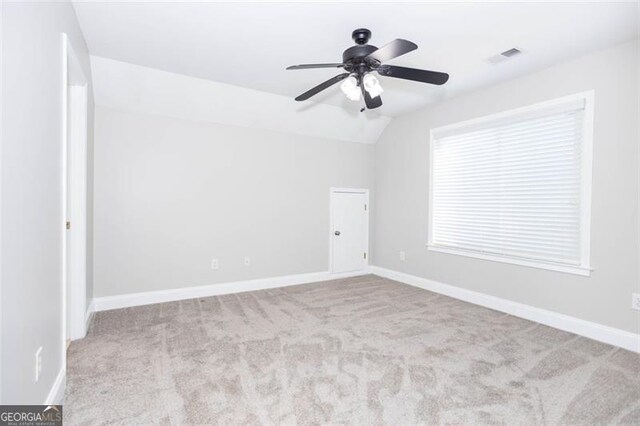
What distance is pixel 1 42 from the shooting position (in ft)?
4.10

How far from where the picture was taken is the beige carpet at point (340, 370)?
196 centimetres

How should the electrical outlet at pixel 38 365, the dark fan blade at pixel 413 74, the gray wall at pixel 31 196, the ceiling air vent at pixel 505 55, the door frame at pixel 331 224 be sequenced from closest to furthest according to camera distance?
the gray wall at pixel 31 196 < the electrical outlet at pixel 38 365 < the dark fan blade at pixel 413 74 < the ceiling air vent at pixel 505 55 < the door frame at pixel 331 224

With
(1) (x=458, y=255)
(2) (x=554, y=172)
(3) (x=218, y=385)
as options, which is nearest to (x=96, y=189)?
(3) (x=218, y=385)

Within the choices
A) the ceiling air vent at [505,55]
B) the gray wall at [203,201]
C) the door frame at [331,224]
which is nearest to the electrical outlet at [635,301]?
the ceiling air vent at [505,55]

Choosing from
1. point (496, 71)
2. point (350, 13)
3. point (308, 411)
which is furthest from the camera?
point (496, 71)

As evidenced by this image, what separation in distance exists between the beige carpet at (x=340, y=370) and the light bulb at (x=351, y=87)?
2201 mm

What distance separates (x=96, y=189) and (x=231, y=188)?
62.8 inches

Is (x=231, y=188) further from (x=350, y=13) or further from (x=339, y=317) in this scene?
(x=350, y=13)

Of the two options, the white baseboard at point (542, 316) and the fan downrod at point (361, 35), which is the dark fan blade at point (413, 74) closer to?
the fan downrod at point (361, 35)

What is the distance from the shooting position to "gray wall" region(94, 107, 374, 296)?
3.84 m

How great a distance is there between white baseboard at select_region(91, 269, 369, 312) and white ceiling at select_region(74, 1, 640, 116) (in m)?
2.72

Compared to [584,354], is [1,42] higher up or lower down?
higher up

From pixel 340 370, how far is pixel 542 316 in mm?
2493

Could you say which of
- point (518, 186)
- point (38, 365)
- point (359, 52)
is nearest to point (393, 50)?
point (359, 52)
